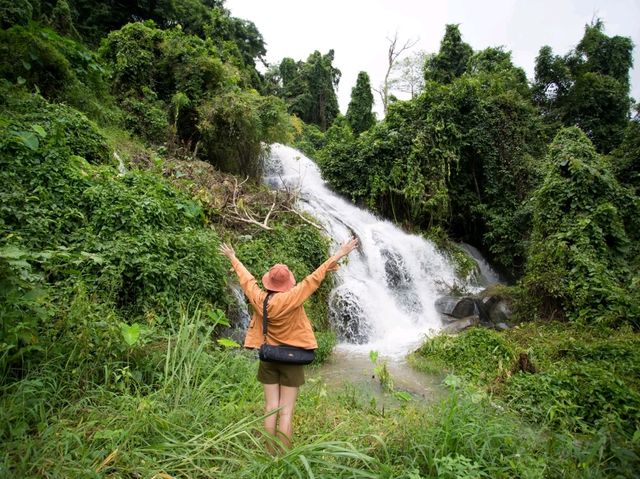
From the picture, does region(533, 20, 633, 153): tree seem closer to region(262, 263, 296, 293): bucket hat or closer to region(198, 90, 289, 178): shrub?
region(198, 90, 289, 178): shrub

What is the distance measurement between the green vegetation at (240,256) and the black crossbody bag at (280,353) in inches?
20.6

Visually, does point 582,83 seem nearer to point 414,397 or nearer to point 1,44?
point 414,397

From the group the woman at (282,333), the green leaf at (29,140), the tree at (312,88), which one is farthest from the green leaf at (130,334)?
the tree at (312,88)

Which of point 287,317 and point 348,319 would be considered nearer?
point 287,317

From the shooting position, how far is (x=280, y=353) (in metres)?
2.95

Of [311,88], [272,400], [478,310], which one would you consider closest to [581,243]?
[478,310]

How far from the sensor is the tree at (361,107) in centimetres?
2819

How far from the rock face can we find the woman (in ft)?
22.1

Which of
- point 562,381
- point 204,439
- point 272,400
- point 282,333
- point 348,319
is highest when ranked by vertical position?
point 282,333

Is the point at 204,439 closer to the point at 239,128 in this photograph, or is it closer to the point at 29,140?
the point at 29,140

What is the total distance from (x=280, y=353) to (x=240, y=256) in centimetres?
429

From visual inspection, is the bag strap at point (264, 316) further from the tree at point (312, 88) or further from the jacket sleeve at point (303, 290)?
Result: the tree at point (312, 88)

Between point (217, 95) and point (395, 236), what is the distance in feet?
22.8

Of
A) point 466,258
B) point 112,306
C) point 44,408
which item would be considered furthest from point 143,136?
point 466,258
